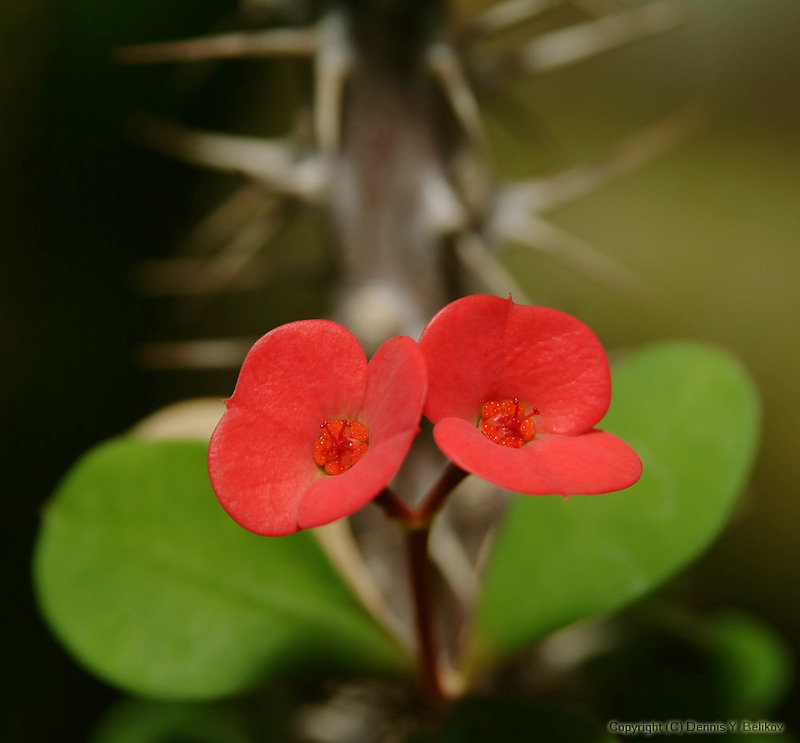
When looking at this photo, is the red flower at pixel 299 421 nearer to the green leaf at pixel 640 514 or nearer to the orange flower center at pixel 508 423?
the orange flower center at pixel 508 423

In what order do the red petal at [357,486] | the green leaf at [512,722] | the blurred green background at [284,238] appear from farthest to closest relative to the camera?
the blurred green background at [284,238] → the green leaf at [512,722] → the red petal at [357,486]

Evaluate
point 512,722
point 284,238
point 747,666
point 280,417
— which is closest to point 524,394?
point 280,417

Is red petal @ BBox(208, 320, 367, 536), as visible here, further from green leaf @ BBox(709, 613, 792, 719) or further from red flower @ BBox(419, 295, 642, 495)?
green leaf @ BBox(709, 613, 792, 719)

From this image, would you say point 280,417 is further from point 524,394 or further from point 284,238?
point 284,238

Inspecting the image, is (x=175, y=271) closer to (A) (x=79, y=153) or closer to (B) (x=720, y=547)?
(A) (x=79, y=153)

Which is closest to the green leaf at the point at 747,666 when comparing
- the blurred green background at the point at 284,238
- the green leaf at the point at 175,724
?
the blurred green background at the point at 284,238

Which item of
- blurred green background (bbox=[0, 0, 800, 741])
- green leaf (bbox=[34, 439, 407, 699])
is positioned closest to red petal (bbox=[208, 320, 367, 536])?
green leaf (bbox=[34, 439, 407, 699])
